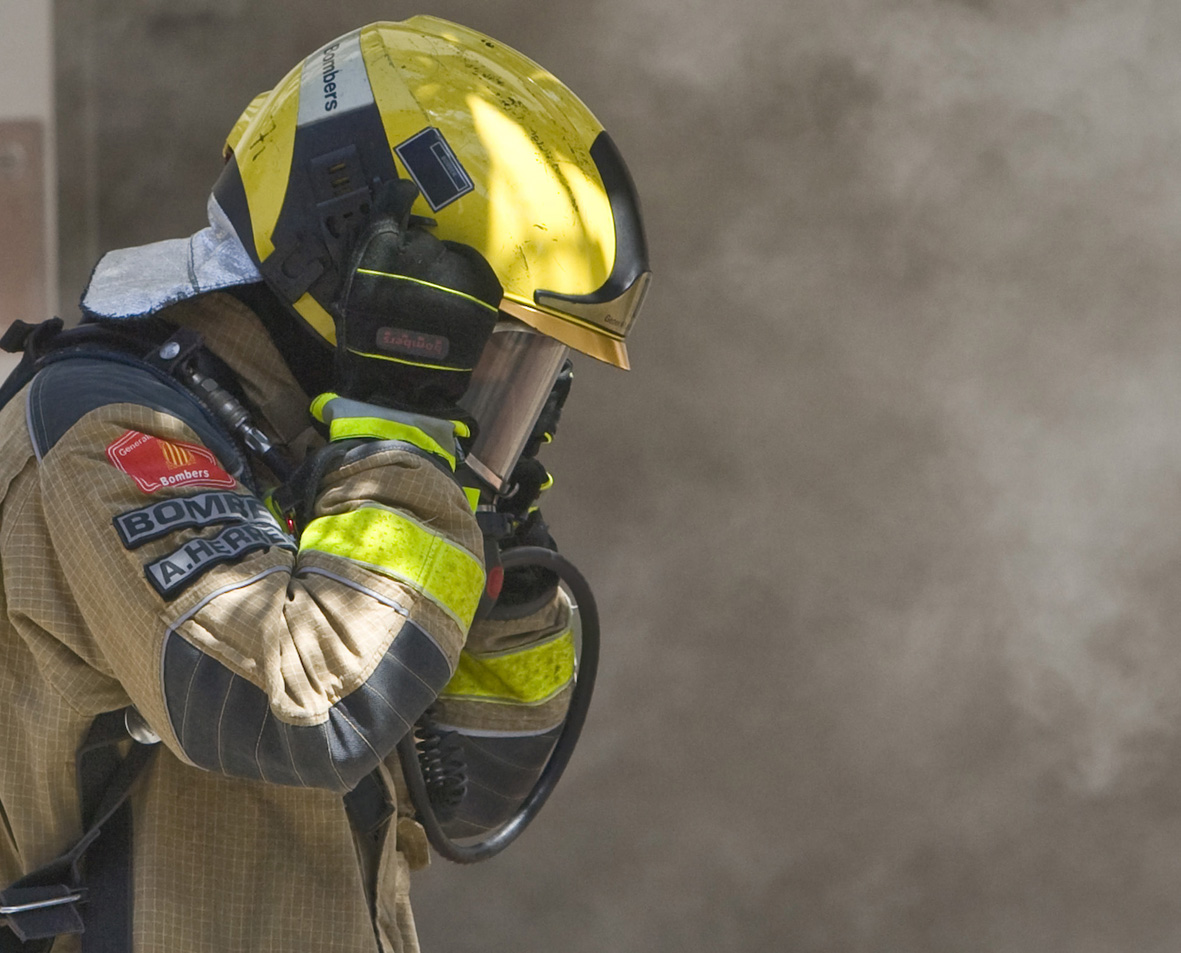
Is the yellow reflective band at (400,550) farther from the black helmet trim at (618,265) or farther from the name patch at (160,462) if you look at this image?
the black helmet trim at (618,265)

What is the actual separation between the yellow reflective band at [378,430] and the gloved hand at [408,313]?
0.04 m

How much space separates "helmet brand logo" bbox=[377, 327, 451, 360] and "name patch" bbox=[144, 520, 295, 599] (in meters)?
0.26

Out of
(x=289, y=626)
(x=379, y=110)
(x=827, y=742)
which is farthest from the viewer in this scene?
(x=827, y=742)

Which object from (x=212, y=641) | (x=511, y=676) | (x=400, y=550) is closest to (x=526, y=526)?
(x=511, y=676)

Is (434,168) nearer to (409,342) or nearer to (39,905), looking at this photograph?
(409,342)

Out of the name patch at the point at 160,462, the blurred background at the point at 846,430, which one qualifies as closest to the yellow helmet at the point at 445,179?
the name patch at the point at 160,462

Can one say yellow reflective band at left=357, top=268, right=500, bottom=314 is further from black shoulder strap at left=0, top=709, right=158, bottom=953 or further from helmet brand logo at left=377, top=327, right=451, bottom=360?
black shoulder strap at left=0, top=709, right=158, bottom=953

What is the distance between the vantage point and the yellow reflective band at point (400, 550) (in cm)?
142

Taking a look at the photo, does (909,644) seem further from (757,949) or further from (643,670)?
(757,949)

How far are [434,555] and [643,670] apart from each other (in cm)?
227

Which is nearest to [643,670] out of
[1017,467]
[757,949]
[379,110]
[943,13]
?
[757,949]

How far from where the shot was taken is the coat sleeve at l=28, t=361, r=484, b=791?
134 cm

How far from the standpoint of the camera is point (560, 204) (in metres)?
1.78

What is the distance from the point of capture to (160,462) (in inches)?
55.9
